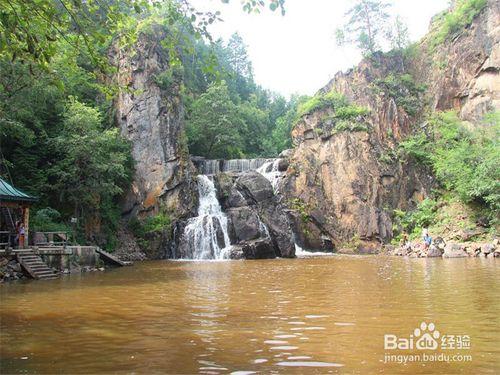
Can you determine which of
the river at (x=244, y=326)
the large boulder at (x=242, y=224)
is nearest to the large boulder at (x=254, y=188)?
the large boulder at (x=242, y=224)

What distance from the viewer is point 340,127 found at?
36.0m

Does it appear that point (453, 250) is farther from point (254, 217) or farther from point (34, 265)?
point (34, 265)

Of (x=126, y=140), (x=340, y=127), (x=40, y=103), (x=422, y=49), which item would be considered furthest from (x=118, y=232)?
(x=422, y=49)

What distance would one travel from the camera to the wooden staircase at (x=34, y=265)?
1647 cm

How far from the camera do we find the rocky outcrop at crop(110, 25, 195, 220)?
3147 cm

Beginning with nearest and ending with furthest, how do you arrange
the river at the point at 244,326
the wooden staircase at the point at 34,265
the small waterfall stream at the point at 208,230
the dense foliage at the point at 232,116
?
the river at the point at 244,326 < the wooden staircase at the point at 34,265 < the small waterfall stream at the point at 208,230 < the dense foliage at the point at 232,116

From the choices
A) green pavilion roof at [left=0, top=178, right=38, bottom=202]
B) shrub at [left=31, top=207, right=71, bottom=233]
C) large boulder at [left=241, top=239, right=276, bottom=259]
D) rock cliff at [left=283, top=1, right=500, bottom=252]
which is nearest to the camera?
green pavilion roof at [left=0, top=178, right=38, bottom=202]

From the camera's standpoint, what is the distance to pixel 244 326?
6906mm

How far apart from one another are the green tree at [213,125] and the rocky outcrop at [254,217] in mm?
10160

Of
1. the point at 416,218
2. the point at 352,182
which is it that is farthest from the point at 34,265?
the point at 416,218

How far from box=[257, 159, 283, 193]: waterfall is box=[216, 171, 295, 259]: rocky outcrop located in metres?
2.22

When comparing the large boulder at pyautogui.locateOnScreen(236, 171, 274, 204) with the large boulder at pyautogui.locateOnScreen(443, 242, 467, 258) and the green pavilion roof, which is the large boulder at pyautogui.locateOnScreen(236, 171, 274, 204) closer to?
the large boulder at pyautogui.locateOnScreen(443, 242, 467, 258)

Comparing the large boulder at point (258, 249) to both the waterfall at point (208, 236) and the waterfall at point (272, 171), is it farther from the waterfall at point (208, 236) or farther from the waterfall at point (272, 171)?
the waterfall at point (272, 171)

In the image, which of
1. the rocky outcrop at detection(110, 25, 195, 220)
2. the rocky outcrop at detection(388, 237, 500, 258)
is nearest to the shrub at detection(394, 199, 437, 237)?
the rocky outcrop at detection(388, 237, 500, 258)
